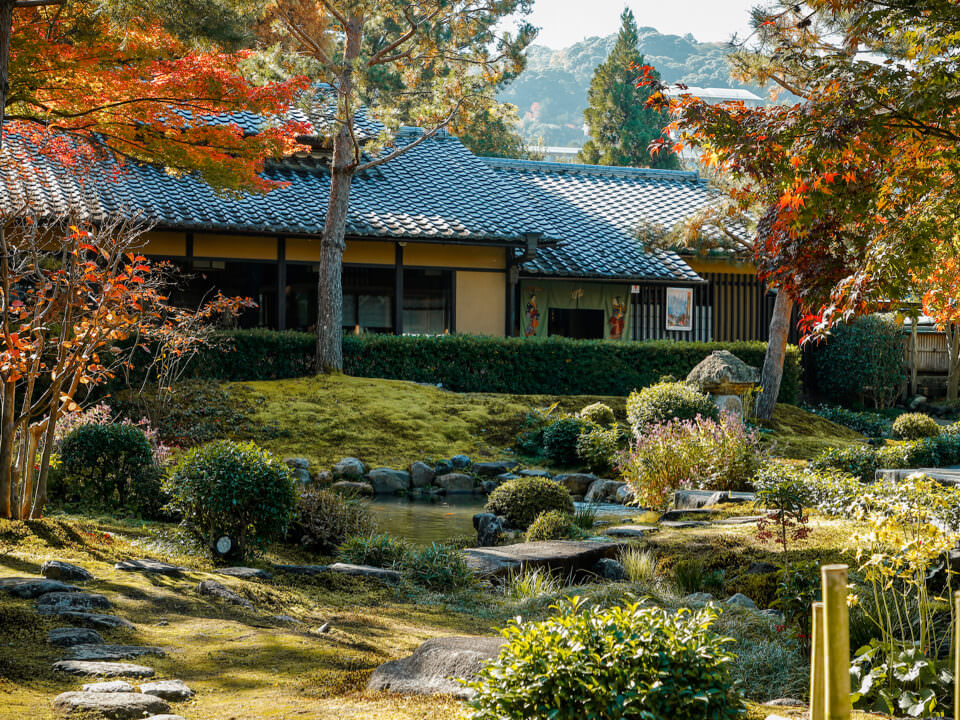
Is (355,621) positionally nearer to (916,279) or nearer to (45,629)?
(45,629)

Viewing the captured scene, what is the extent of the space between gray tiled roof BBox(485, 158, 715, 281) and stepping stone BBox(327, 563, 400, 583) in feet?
46.3

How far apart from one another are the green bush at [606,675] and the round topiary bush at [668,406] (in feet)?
32.6

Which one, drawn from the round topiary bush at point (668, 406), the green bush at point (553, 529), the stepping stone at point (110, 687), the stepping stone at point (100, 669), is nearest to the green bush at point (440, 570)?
the green bush at point (553, 529)

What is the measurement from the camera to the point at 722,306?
23.0 meters

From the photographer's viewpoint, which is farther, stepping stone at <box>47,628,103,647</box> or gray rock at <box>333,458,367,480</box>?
gray rock at <box>333,458,367,480</box>

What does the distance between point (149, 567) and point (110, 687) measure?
2.58m

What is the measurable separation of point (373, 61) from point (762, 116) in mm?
10913

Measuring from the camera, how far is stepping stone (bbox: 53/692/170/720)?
3.71 metres

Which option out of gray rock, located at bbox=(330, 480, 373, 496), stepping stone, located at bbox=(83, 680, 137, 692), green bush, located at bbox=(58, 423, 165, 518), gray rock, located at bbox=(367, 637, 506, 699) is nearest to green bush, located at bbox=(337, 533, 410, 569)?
green bush, located at bbox=(58, 423, 165, 518)

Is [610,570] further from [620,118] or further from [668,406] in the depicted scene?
[620,118]

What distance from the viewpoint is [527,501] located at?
378 inches

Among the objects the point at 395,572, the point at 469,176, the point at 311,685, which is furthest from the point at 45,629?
the point at 469,176

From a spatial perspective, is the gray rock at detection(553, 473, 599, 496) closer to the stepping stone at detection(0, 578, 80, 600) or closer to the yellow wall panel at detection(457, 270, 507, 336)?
the yellow wall panel at detection(457, 270, 507, 336)

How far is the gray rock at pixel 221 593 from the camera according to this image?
591 centimetres
